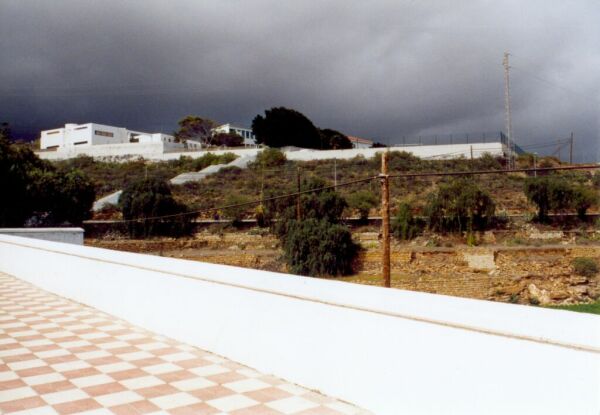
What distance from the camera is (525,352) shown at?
7.00 feet

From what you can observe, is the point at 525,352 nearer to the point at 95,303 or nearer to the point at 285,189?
the point at 95,303

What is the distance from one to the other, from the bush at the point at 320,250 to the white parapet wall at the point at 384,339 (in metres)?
15.0

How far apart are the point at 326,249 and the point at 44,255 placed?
13.1 m

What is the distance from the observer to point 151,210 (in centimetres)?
2661

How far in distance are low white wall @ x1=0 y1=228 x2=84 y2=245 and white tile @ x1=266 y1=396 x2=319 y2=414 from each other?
9732 millimetres

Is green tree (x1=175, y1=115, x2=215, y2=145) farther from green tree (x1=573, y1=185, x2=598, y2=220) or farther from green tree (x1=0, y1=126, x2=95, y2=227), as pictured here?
green tree (x1=573, y1=185, x2=598, y2=220)

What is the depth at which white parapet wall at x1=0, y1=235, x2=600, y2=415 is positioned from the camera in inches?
81.3

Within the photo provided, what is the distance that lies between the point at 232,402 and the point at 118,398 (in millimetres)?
738

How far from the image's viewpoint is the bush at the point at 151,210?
85.8 ft

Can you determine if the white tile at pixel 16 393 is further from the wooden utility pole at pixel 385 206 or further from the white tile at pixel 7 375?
the wooden utility pole at pixel 385 206

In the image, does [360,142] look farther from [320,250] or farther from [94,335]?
[94,335]

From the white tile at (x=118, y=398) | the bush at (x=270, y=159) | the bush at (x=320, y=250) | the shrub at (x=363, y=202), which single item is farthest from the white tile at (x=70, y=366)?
the bush at (x=270, y=159)

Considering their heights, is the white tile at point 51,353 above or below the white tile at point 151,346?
below

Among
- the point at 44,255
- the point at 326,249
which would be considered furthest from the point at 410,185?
the point at 44,255
